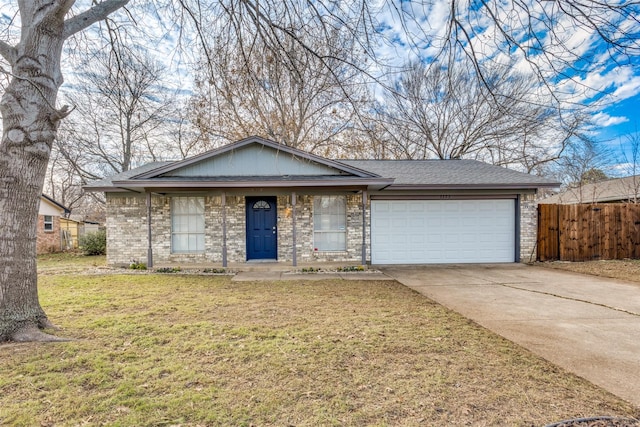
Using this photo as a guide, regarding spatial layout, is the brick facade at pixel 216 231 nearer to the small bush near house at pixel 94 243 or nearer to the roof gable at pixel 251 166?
the roof gable at pixel 251 166

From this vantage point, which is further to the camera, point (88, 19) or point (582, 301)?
point (582, 301)

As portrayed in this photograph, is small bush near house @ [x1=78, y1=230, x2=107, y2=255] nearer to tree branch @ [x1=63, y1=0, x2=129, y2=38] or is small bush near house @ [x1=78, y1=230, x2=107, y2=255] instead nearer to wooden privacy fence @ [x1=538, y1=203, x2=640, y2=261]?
tree branch @ [x1=63, y1=0, x2=129, y2=38]

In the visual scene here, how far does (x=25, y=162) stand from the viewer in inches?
143

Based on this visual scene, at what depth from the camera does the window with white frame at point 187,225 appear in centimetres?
1012

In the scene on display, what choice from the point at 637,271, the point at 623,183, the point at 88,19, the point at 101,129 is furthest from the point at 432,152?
the point at 101,129

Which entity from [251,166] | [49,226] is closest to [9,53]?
[251,166]

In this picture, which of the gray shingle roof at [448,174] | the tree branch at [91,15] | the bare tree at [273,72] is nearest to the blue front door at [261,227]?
the gray shingle roof at [448,174]

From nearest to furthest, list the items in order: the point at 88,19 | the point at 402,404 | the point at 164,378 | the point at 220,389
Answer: the point at 402,404, the point at 220,389, the point at 164,378, the point at 88,19

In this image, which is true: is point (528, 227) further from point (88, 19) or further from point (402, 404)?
point (88, 19)

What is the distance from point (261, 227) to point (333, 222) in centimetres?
237

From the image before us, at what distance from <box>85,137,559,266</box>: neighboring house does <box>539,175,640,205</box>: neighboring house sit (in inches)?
337

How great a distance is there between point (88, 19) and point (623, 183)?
2395 cm

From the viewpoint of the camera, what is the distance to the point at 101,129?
742 inches

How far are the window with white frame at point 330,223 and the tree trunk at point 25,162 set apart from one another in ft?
23.8
